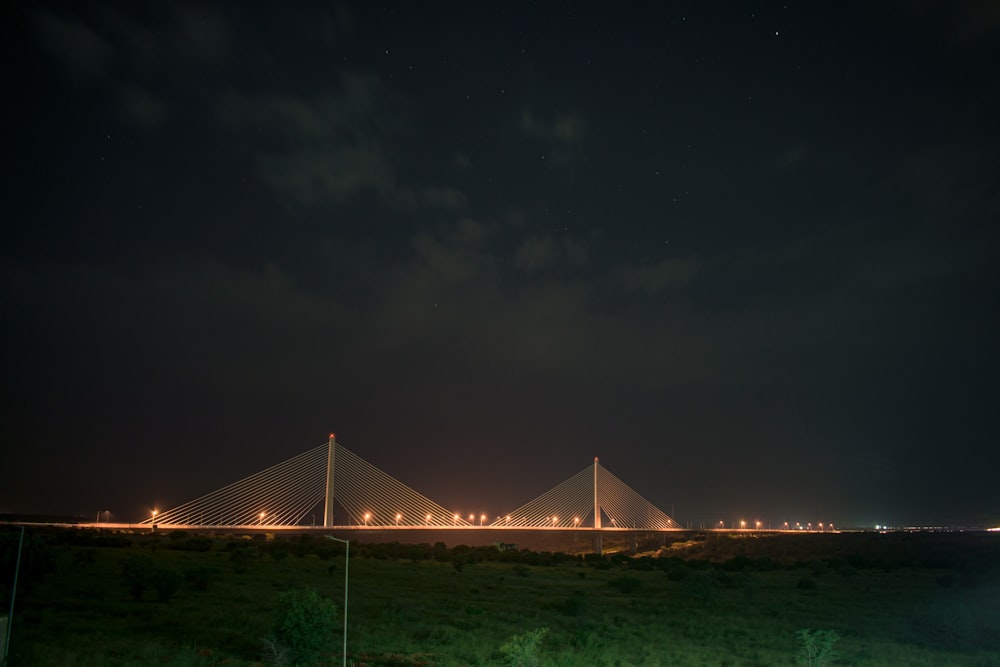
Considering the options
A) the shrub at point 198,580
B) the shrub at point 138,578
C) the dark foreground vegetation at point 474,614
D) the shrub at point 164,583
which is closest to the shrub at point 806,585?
the dark foreground vegetation at point 474,614

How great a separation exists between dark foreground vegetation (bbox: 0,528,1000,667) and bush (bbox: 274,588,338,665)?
0.03 m

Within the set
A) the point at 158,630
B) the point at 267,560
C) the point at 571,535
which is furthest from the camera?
the point at 571,535

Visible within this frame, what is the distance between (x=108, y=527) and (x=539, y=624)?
58.9 metres

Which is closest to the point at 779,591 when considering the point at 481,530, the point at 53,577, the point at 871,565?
the point at 871,565

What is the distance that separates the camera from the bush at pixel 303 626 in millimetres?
16681

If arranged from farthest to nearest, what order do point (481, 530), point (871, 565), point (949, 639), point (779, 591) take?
point (481, 530)
point (871, 565)
point (779, 591)
point (949, 639)

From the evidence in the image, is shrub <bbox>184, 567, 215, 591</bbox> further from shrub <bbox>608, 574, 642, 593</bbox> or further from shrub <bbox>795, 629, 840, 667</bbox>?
shrub <bbox>795, 629, 840, 667</bbox>

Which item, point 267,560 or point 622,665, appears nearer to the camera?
point 622,665

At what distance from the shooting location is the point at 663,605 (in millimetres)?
29312

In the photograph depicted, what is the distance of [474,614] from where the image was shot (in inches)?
984

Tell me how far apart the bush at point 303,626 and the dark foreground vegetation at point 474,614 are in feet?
0.11

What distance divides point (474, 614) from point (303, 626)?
363 inches

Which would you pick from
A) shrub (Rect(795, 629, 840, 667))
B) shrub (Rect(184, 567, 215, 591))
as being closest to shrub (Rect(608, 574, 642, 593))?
shrub (Rect(795, 629, 840, 667))

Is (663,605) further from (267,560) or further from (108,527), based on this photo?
(108,527)
